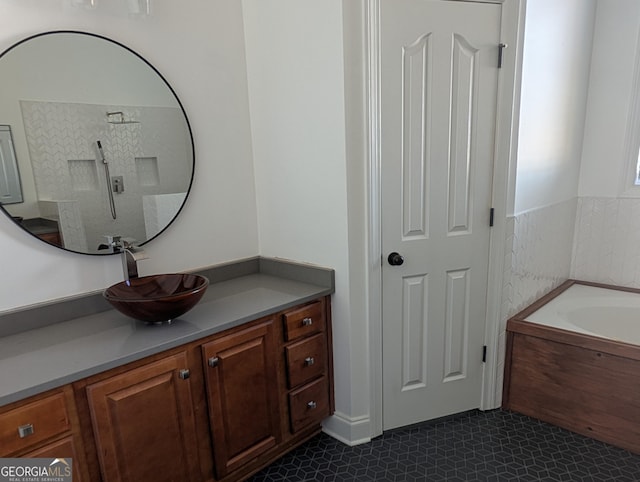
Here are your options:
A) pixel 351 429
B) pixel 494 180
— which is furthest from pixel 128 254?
pixel 494 180

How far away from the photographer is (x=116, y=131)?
186cm

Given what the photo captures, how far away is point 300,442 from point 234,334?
2.59ft

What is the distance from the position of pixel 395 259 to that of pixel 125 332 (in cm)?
122

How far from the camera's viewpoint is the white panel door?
6.49 ft

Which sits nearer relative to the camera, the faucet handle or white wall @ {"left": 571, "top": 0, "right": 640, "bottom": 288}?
the faucet handle

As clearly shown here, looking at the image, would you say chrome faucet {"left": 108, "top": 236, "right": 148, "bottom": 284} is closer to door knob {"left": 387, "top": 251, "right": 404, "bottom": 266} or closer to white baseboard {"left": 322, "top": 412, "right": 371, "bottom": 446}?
door knob {"left": 387, "top": 251, "right": 404, "bottom": 266}

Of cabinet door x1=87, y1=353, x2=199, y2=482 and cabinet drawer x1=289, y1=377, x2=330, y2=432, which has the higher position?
cabinet door x1=87, y1=353, x2=199, y2=482

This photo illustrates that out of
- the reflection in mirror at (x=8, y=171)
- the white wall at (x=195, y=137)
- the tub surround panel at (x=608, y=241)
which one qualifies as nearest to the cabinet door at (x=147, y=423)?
the white wall at (x=195, y=137)

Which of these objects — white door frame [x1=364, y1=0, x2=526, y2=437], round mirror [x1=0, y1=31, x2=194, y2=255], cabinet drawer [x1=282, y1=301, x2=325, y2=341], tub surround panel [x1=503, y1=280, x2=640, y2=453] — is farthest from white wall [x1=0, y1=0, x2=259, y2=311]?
tub surround panel [x1=503, y1=280, x2=640, y2=453]

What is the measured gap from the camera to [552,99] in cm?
256

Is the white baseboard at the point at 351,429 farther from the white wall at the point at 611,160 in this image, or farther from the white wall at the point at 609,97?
the white wall at the point at 609,97

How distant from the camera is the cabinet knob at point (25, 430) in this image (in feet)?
4.09

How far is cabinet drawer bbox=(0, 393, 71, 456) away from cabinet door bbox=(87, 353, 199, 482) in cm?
9

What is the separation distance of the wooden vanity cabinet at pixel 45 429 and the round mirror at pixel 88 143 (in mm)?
688
